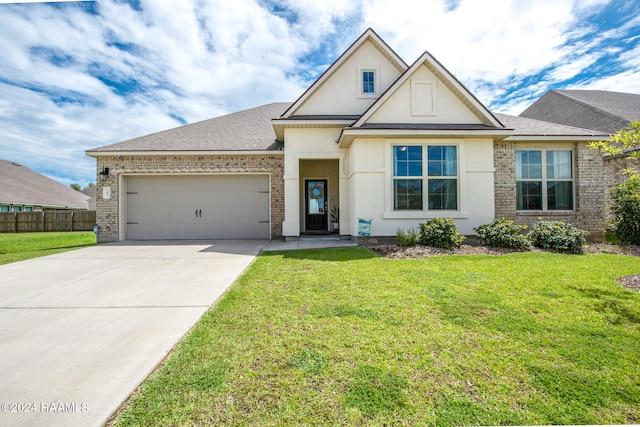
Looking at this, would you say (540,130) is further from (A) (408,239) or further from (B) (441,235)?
(A) (408,239)

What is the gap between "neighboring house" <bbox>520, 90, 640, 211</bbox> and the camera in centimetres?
1269

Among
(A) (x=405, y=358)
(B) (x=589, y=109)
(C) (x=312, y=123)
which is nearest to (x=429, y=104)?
(C) (x=312, y=123)

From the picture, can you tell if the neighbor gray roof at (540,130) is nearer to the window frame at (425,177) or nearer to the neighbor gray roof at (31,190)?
the window frame at (425,177)

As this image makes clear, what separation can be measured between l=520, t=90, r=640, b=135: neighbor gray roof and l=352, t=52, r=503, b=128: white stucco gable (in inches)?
330

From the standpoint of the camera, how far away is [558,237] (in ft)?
25.3

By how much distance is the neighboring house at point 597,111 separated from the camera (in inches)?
500

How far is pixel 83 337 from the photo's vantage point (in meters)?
2.90

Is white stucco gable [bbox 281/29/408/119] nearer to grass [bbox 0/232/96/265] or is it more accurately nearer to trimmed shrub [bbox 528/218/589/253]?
trimmed shrub [bbox 528/218/589/253]

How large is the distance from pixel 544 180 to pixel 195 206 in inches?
506

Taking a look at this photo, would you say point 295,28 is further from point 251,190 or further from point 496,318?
point 496,318

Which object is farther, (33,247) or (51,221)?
(51,221)

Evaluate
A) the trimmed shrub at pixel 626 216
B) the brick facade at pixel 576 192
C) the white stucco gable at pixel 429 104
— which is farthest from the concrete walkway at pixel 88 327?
the trimmed shrub at pixel 626 216

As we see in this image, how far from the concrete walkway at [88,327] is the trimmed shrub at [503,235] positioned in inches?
257

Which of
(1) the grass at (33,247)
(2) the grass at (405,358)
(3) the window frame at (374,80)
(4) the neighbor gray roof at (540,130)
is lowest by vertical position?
(2) the grass at (405,358)
